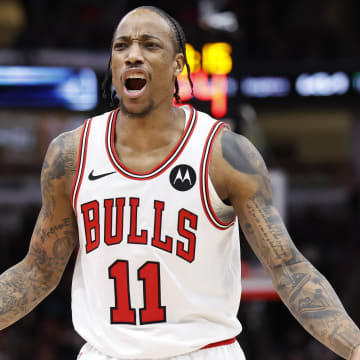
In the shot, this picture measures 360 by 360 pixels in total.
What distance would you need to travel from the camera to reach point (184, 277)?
262 centimetres

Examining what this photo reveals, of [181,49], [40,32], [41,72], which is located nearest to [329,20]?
[40,32]

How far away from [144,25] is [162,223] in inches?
28.9

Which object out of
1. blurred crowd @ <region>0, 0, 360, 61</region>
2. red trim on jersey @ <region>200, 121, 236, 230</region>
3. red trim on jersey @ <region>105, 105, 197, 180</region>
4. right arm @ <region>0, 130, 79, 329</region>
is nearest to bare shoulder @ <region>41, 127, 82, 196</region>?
right arm @ <region>0, 130, 79, 329</region>

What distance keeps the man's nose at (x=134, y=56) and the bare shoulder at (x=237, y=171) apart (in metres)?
0.42

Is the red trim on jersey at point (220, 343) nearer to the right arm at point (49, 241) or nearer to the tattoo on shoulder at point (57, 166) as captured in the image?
the right arm at point (49, 241)

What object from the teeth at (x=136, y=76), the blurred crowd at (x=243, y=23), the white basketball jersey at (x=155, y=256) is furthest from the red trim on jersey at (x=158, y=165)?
the blurred crowd at (x=243, y=23)

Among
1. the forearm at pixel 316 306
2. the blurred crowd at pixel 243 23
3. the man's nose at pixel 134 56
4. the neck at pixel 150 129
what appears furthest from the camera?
the blurred crowd at pixel 243 23

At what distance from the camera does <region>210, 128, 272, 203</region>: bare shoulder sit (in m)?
2.61

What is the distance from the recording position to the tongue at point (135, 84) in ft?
8.67

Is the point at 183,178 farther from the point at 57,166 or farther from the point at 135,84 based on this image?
the point at 57,166

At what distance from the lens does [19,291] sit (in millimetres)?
2814

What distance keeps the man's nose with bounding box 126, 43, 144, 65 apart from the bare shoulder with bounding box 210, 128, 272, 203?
0.42 m

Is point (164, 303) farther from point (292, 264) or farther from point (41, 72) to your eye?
point (41, 72)

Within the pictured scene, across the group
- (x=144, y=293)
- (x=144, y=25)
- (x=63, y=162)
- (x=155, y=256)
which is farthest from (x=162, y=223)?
(x=144, y=25)
